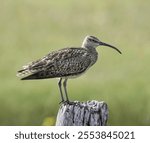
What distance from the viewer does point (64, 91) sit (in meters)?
19.2

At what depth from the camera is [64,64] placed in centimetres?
1911

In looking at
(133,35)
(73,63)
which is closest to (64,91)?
(73,63)

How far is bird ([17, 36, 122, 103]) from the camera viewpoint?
18630 mm

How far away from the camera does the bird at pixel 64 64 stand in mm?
18630

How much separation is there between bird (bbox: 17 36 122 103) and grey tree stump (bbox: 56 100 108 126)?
1.37m

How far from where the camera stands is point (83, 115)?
1681cm

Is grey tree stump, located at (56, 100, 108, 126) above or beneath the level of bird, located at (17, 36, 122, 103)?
beneath

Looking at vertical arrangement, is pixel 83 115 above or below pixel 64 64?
below

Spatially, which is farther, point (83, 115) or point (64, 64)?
point (64, 64)

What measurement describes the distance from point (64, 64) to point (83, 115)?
2428mm

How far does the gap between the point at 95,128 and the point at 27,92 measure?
23.9 ft

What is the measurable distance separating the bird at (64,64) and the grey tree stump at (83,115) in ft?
4.49

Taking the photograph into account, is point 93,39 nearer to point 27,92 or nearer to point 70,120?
point 70,120

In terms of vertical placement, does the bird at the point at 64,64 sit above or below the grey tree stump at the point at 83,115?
above
